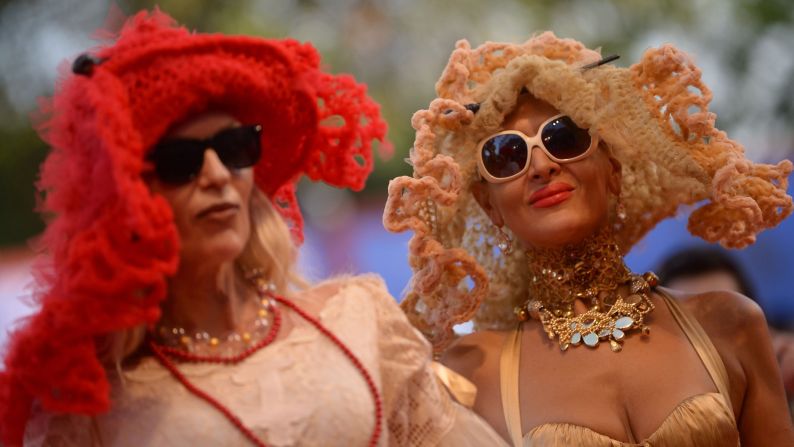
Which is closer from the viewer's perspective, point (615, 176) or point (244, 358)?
point (244, 358)

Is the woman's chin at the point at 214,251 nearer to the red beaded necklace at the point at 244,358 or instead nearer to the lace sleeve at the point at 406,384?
the red beaded necklace at the point at 244,358

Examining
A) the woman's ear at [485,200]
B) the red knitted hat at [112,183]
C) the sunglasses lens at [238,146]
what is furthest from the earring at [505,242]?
the sunglasses lens at [238,146]

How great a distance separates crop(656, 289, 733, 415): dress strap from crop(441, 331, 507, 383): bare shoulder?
521mm

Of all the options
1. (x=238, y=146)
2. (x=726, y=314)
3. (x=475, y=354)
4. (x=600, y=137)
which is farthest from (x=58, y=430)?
(x=726, y=314)

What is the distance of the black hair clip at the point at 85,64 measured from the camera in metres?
2.10

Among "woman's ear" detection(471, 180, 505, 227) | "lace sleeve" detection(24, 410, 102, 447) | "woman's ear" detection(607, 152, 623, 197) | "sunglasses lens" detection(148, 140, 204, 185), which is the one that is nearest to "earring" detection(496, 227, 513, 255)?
"woman's ear" detection(471, 180, 505, 227)

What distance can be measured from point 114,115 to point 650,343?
165cm

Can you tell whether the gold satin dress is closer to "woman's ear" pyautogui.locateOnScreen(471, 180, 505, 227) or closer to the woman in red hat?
the woman in red hat

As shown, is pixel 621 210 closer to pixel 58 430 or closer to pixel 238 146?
pixel 238 146

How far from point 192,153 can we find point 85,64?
29 cm

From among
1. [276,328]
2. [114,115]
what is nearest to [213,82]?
[114,115]

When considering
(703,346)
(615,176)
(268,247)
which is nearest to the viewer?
(268,247)

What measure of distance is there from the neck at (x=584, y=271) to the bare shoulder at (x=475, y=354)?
201 millimetres

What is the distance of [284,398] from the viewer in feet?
7.16
